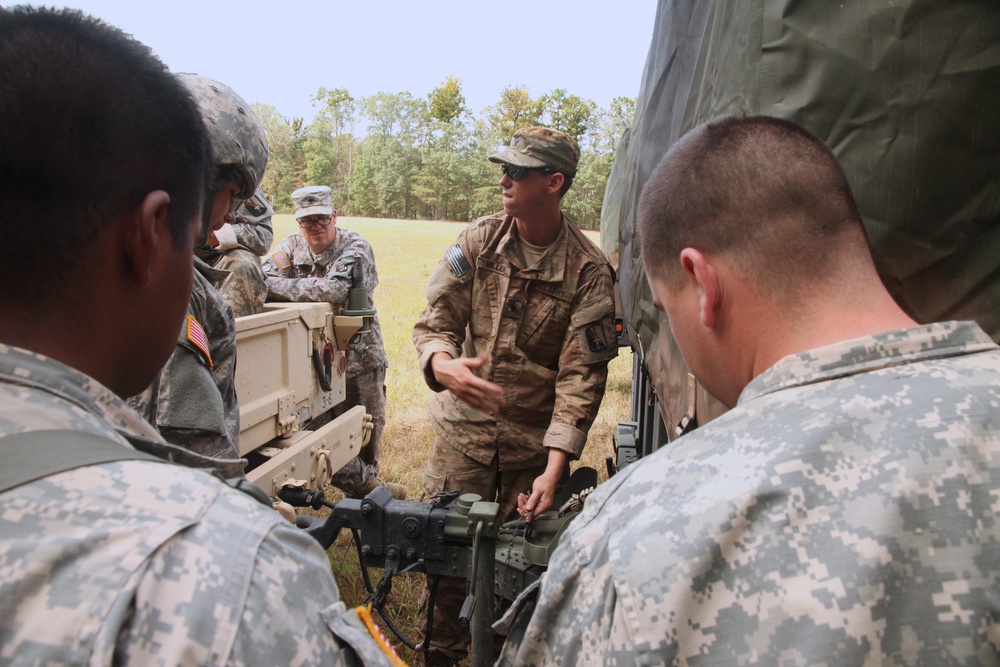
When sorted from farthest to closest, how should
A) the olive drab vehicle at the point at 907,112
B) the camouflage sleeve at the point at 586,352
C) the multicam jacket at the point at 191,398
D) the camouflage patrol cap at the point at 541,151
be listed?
the camouflage patrol cap at the point at 541,151 < the camouflage sleeve at the point at 586,352 < the multicam jacket at the point at 191,398 < the olive drab vehicle at the point at 907,112

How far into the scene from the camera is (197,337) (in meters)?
1.98

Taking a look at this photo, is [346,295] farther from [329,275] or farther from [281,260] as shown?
[281,260]

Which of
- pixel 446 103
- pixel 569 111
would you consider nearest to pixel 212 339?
pixel 569 111

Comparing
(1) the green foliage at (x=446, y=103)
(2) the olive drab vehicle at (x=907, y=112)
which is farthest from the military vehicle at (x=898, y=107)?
(1) the green foliage at (x=446, y=103)

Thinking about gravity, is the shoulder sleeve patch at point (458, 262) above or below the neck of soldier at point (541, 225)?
below

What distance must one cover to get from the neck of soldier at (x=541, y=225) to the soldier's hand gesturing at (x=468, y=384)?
0.72 m

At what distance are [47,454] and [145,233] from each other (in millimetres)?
301

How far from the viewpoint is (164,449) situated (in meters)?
1.03

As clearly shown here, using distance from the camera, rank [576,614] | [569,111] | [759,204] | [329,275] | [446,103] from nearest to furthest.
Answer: [576,614], [759,204], [329,275], [569,111], [446,103]

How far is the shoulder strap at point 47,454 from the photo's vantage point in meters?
0.69

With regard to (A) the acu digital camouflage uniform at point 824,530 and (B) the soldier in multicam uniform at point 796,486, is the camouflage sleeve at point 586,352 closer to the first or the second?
(B) the soldier in multicam uniform at point 796,486

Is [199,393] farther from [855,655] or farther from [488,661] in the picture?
[855,655]

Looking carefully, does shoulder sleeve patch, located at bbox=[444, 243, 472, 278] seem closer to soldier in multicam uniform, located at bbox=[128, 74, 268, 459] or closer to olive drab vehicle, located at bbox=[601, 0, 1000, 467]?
soldier in multicam uniform, located at bbox=[128, 74, 268, 459]

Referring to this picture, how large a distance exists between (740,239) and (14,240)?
1.00 m
